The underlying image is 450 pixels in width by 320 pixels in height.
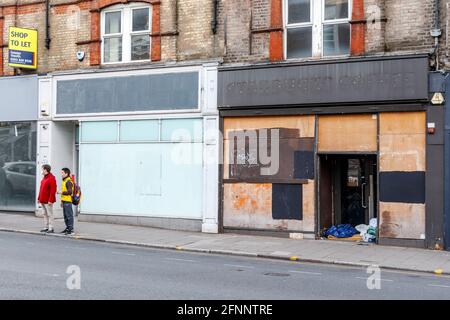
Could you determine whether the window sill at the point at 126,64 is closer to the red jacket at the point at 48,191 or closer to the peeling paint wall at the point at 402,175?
the red jacket at the point at 48,191

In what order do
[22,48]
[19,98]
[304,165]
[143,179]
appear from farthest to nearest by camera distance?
1. [19,98]
2. [22,48]
3. [143,179]
4. [304,165]

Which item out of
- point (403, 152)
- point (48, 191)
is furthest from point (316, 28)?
point (48, 191)

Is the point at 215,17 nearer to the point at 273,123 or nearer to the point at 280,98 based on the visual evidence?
the point at 280,98

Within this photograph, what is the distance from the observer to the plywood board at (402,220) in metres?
14.8

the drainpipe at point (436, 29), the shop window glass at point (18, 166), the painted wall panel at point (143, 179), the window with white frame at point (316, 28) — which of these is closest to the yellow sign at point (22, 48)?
the shop window glass at point (18, 166)

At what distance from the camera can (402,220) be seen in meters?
14.9

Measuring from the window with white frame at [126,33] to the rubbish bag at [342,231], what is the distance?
24.0ft

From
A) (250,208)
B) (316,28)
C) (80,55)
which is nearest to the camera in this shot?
(316,28)

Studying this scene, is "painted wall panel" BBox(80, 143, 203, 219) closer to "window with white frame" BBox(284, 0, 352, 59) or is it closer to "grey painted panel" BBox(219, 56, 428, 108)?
"grey painted panel" BBox(219, 56, 428, 108)

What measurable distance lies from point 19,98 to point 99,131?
348 centimetres

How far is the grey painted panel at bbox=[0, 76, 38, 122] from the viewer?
2036 cm

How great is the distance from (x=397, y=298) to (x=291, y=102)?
802 cm

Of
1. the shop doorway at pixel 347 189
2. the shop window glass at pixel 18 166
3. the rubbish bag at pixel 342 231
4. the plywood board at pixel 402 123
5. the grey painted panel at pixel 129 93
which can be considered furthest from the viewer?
the shop window glass at pixel 18 166

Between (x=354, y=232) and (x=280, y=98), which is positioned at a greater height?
(x=280, y=98)
